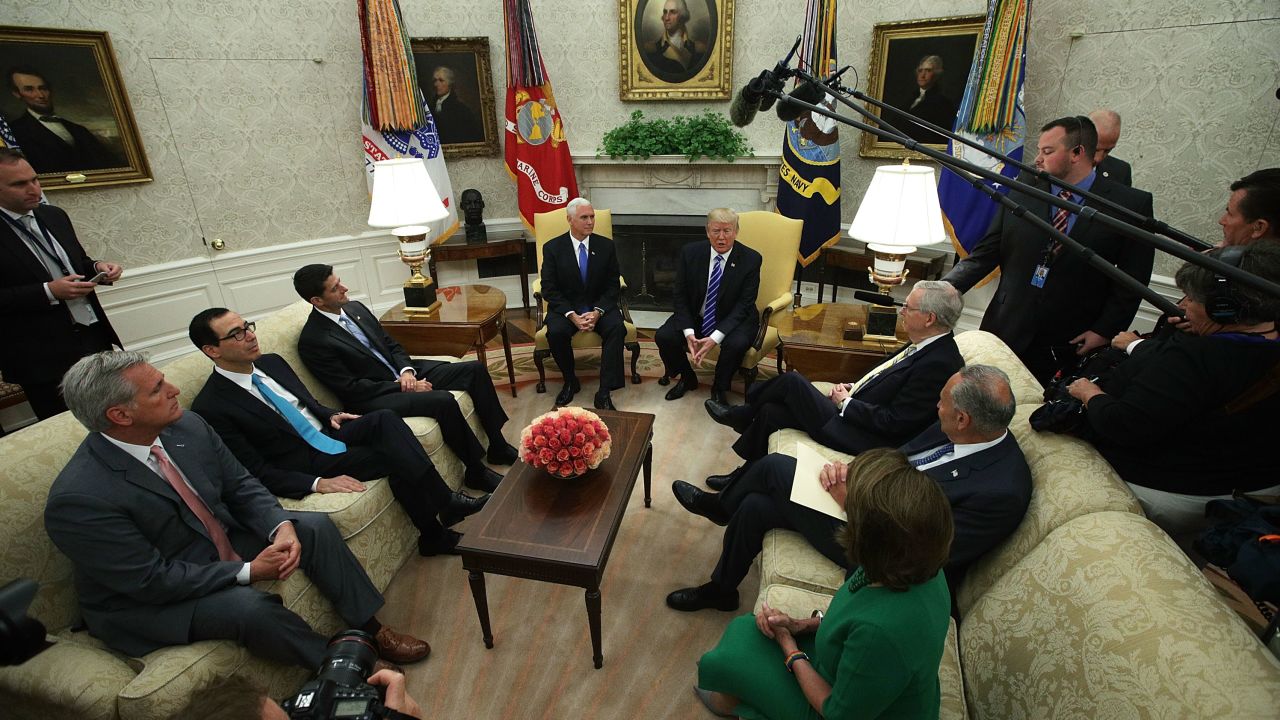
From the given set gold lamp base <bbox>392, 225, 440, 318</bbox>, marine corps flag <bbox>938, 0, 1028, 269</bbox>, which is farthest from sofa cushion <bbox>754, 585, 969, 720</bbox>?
marine corps flag <bbox>938, 0, 1028, 269</bbox>

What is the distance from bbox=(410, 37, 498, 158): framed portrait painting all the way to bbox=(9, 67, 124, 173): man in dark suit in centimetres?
246

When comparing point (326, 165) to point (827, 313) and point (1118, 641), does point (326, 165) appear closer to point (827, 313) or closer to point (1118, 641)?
point (827, 313)

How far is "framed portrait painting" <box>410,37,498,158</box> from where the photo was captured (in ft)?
17.4

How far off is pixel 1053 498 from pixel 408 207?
12.3 ft

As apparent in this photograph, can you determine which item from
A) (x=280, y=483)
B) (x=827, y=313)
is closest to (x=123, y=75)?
(x=280, y=483)

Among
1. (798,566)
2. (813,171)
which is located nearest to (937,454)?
(798,566)

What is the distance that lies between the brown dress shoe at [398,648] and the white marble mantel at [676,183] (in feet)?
14.7

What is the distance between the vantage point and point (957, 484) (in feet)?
6.18

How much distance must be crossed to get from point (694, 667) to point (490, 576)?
1024 mm

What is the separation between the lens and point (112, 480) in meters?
1.81

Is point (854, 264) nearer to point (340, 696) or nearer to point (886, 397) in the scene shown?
point (886, 397)

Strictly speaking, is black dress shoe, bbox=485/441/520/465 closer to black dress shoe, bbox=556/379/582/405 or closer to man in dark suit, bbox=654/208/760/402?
black dress shoe, bbox=556/379/582/405

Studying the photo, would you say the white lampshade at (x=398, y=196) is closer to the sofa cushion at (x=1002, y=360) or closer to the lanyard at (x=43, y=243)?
the lanyard at (x=43, y=243)

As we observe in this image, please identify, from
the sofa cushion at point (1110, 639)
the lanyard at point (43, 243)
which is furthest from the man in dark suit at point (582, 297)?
the sofa cushion at point (1110, 639)
